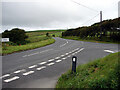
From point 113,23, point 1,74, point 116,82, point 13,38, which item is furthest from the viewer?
point 13,38

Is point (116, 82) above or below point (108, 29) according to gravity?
below

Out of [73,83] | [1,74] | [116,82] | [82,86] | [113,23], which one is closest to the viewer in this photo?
[116,82]

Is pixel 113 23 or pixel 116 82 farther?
pixel 113 23

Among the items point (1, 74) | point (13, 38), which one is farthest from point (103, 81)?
point (13, 38)

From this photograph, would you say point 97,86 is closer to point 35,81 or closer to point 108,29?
point 35,81

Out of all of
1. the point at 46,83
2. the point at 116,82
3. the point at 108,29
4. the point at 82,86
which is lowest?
the point at 46,83

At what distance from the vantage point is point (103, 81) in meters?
→ 3.49

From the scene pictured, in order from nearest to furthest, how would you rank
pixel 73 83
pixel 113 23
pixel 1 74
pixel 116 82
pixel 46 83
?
pixel 116 82 < pixel 73 83 < pixel 46 83 < pixel 1 74 < pixel 113 23

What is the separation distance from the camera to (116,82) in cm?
341

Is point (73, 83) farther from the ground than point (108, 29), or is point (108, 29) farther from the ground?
point (108, 29)

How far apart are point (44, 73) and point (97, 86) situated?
317 centimetres

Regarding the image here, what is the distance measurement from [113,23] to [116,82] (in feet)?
85.0

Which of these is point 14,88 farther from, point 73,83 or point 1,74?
point 73,83

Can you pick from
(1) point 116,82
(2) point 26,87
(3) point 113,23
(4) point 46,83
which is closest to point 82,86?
(1) point 116,82
